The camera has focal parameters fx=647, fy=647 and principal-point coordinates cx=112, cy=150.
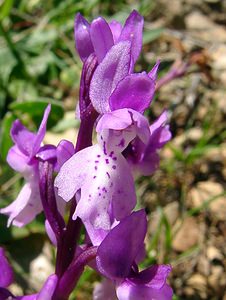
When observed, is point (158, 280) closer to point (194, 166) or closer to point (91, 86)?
point (91, 86)

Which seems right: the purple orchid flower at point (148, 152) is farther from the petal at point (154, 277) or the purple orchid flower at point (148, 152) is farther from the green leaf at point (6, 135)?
the green leaf at point (6, 135)

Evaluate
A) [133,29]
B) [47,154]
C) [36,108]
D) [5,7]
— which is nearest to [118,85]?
[133,29]

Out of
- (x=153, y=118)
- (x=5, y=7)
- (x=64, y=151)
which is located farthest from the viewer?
(x=153, y=118)

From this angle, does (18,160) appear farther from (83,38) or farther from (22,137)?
(83,38)

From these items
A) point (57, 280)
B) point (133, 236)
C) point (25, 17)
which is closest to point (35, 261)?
point (57, 280)

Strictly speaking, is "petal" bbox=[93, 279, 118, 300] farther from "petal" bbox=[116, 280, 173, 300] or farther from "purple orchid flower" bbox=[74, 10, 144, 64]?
"purple orchid flower" bbox=[74, 10, 144, 64]

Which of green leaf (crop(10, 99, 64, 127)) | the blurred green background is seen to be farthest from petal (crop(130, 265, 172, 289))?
green leaf (crop(10, 99, 64, 127))
